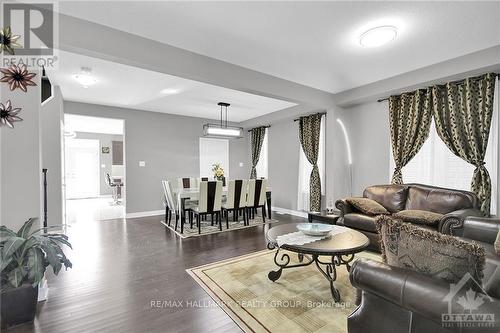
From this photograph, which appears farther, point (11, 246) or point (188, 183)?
point (188, 183)

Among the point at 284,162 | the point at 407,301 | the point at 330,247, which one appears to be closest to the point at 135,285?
the point at 330,247

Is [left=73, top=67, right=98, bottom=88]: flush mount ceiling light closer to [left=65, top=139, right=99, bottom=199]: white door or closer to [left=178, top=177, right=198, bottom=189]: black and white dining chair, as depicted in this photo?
[left=178, top=177, right=198, bottom=189]: black and white dining chair

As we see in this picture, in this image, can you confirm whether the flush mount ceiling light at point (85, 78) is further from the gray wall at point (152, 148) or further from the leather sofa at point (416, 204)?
the leather sofa at point (416, 204)

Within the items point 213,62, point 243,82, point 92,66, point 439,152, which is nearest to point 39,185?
point 92,66

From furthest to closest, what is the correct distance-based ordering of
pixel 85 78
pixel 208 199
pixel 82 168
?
pixel 82 168
pixel 208 199
pixel 85 78

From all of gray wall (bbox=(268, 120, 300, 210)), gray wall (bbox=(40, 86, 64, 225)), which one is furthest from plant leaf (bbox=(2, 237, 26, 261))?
gray wall (bbox=(268, 120, 300, 210))

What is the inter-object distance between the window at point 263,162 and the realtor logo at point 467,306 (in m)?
6.31

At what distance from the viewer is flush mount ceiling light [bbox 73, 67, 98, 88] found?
368 cm

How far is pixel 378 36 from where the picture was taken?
266 cm

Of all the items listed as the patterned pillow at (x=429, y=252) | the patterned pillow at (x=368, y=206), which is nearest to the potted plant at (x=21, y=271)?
the patterned pillow at (x=429, y=252)

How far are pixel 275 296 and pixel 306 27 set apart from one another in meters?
2.68

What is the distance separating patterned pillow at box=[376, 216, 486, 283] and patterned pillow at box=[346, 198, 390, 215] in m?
2.49

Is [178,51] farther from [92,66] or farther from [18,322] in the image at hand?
[18,322]

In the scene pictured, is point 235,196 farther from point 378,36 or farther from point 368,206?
point 378,36
